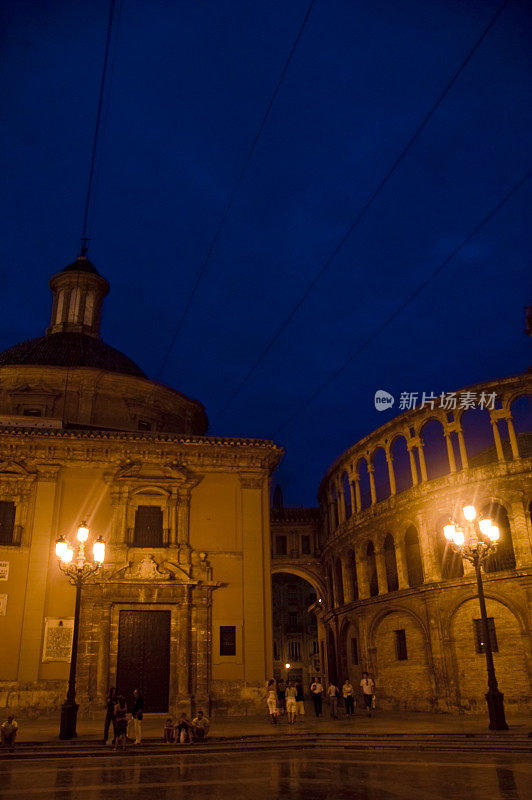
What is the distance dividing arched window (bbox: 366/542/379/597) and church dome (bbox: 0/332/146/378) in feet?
48.3

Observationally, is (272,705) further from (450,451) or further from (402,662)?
(450,451)

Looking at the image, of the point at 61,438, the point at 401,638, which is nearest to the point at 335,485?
the point at 401,638

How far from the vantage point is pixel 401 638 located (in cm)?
2786

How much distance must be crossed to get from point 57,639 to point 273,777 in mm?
12693

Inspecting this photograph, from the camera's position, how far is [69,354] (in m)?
31.4

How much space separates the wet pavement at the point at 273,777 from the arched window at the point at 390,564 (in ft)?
56.1

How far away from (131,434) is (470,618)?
49.5 feet

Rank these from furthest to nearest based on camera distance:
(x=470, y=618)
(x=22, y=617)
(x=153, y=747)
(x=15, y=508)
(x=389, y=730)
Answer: (x=470, y=618), (x=15, y=508), (x=22, y=617), (x=389, y=730), (x=153, y=747)

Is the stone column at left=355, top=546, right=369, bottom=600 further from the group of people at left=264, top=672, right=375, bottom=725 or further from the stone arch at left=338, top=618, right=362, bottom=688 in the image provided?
the group of people at left=264, top=672, right=375, bottom=725

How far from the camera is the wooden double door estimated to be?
20406mm

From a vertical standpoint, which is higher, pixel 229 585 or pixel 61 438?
pixel 61 438

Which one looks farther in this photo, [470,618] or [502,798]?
[470,618]

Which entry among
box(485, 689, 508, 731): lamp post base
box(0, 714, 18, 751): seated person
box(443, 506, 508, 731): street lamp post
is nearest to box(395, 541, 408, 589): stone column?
box(443, 506, 508, 731): street lamp post

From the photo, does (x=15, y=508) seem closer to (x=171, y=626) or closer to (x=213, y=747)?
(x=171, y=626)
